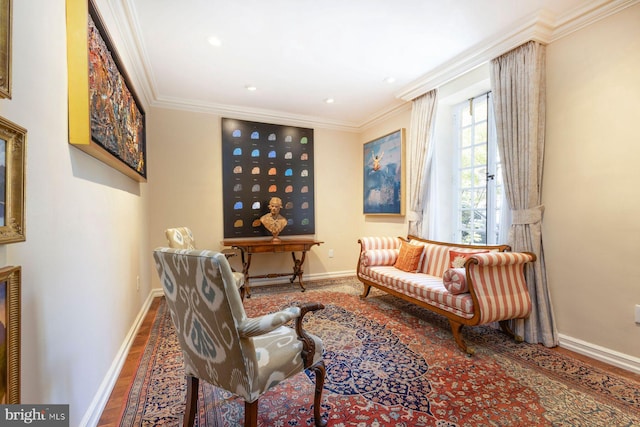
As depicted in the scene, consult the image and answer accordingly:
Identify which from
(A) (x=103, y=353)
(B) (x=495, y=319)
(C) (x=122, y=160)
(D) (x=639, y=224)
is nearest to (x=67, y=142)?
(C) (x=122, y=160)

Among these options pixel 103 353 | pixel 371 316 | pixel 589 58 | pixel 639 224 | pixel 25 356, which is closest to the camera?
pixel 25 356

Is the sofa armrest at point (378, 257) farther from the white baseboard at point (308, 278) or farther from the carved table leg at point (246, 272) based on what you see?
the carved table leg at point (246, 272)

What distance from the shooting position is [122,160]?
2096 millimetres

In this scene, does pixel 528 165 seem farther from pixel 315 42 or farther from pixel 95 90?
pixel 95 90

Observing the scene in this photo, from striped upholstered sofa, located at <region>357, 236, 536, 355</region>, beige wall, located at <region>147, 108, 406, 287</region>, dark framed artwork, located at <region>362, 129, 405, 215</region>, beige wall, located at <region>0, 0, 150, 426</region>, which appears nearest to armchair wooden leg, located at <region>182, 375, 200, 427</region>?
beige wall, located at <region>0, 0, 150, 426</region>

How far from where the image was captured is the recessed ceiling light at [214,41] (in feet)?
8.46

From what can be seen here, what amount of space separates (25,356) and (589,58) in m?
3.83

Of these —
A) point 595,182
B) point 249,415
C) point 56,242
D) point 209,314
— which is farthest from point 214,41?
point 595,182

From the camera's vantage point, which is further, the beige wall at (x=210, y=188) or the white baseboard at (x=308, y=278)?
the white baseboard at (x=308, y=278)

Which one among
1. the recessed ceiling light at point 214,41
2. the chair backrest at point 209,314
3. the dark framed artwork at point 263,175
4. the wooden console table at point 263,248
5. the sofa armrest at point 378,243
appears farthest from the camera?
the dark framed artwork at point 263,175

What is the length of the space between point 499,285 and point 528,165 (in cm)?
110

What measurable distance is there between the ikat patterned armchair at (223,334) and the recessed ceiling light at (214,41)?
2.20 m

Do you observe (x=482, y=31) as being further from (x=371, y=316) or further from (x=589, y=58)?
(x=371, y=316)

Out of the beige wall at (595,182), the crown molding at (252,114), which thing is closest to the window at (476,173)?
the beige wall at (595,182)
